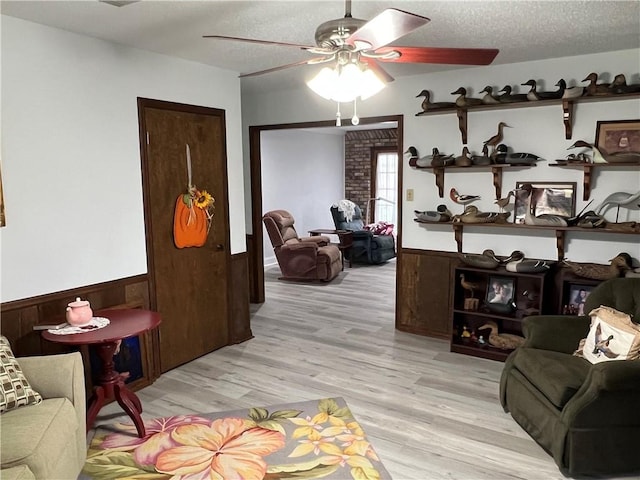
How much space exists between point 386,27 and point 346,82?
384 millimetres

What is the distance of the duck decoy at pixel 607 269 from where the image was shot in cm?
340

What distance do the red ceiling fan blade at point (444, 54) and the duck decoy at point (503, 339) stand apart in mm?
2385

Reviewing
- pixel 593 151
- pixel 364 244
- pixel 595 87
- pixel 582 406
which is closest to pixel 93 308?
pixel 582 406

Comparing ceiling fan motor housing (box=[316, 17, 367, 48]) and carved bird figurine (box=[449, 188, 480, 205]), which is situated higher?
ceiling fan motor housing (box=[316, 17, 367, 48])

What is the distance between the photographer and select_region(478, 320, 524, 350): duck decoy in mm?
3752

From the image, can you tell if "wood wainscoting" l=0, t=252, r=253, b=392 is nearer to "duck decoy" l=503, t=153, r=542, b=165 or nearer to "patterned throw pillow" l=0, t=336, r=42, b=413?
"patterned throw pillow" l=0, t=336, r=42, b=413

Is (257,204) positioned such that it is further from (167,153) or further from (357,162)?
(357,162)

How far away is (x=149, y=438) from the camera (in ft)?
9.07

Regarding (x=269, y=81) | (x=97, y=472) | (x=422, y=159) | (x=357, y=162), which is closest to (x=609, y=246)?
(x=422, y=159)

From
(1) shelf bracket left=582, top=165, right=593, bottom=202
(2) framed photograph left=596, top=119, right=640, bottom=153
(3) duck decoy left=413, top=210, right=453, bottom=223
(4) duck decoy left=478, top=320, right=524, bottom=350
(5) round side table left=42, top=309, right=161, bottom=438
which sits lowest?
(4) duck decoy left=478, top=320, right=524, bottom=350

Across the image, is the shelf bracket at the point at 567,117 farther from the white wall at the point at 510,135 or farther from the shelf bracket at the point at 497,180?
the shelf bracket at the point at 497,180

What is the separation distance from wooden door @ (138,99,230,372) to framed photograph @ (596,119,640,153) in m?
2.92

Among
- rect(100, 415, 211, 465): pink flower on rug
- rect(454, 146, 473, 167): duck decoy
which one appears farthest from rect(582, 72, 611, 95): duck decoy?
rect(100, 415, 211, 465): pink flower on rug

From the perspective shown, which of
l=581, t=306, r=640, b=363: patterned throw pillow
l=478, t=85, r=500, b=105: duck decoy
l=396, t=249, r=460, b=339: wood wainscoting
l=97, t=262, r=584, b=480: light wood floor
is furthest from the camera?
l=396, t=249, r=460, b=339: wood wainscoting
